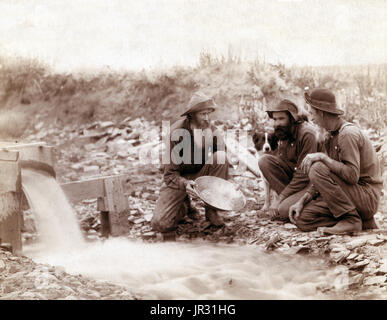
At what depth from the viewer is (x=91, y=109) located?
8.57 m

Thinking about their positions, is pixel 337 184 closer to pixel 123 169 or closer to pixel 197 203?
A: pixel 197 203

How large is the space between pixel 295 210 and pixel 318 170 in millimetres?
551

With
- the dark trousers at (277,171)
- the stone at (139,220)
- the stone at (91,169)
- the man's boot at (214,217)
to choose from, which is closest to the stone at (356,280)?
the dark trousers at (277,171)

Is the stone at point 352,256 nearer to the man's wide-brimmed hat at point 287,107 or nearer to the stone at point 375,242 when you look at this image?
the stone at point 375,242

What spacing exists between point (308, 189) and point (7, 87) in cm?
400

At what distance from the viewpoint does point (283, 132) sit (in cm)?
639

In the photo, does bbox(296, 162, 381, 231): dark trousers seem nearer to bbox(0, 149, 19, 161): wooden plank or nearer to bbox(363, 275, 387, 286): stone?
bbox(363, 275, 387, 286): stone

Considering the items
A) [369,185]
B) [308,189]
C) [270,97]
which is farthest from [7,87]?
[369,185]

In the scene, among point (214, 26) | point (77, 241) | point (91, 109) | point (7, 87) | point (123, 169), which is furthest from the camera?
point (91, 109)

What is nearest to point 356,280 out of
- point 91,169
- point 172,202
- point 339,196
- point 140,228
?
point 339,196

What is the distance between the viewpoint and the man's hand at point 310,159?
19.5ft

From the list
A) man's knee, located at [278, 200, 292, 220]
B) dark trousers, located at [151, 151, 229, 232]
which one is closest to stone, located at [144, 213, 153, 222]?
dark trousers, located at [151, 151, 229, 232]
